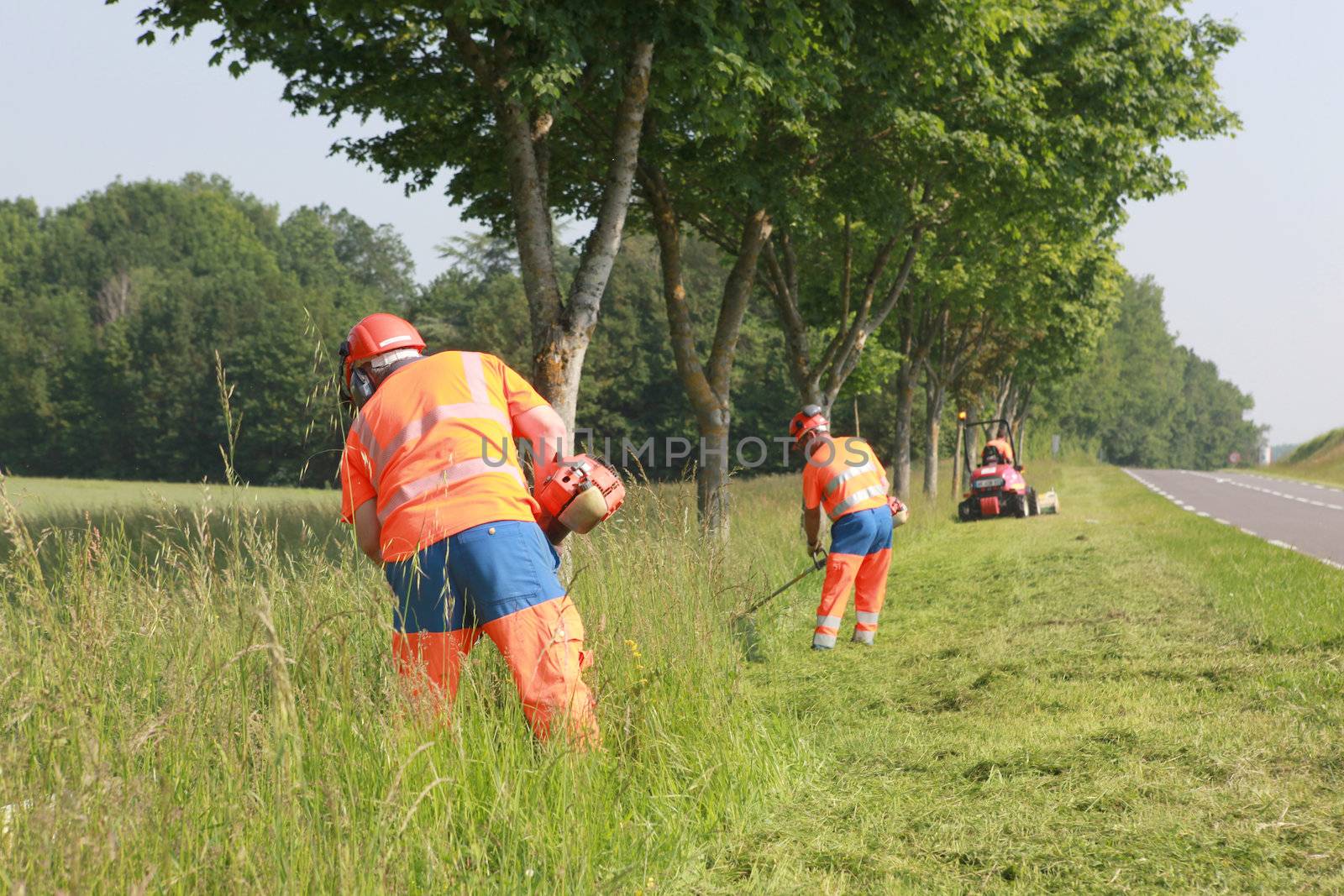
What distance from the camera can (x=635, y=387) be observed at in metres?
59.5

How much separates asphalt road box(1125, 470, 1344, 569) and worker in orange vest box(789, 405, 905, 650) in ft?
17.9

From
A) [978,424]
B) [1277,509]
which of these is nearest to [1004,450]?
[978,424]

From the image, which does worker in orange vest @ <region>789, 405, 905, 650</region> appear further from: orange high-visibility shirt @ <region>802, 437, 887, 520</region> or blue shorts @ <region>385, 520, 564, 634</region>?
blue shorts @ <region>385, 520, 564, 634</region>

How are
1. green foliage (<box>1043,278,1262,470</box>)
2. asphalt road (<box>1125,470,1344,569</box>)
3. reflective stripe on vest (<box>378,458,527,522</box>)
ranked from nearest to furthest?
reflective stripe on vest (<box>378,458,527,522</box>) < asphalt road (<box>1125,470,1344,569</box>) < green foliage (<box>1043,278,1262,470</box>)

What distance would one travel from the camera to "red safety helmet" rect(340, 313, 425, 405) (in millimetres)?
4367

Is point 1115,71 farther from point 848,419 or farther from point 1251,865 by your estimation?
point 848,419

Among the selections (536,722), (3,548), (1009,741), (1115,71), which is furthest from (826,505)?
(3,548)

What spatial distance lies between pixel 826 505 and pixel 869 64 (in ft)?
16.6

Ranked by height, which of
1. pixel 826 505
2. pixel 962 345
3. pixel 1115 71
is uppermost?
pixel 1115 71

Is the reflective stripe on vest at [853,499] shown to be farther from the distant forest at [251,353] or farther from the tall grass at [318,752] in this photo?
the distant forest at [251,353]

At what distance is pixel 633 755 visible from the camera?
13.9ft

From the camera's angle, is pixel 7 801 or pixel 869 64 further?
pixel 869 64

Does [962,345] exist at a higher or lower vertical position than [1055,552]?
higher

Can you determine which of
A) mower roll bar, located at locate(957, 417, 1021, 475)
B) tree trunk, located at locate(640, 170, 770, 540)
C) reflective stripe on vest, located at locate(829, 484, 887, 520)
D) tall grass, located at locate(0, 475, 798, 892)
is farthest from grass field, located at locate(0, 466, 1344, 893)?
mower roll bar, located at locate(957, 417, 1021, 475)
